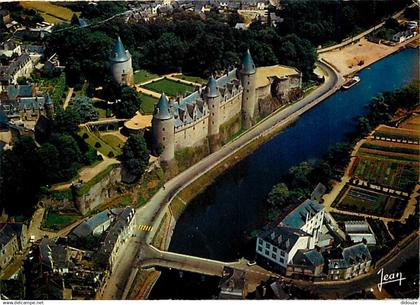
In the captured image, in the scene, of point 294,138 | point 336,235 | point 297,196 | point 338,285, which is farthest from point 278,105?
point 338,285

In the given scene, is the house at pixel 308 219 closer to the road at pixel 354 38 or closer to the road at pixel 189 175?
the road at pixel 189 175

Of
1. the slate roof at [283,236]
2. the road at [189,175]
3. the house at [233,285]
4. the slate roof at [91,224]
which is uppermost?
the slate roof at [283,236]

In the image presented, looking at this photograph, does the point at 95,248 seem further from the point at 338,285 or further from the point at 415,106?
the point at 415,106

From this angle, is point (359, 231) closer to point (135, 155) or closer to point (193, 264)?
point (193, 264)

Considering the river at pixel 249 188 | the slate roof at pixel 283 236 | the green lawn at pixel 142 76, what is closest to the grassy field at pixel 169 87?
the green lawn at pixel 142 76

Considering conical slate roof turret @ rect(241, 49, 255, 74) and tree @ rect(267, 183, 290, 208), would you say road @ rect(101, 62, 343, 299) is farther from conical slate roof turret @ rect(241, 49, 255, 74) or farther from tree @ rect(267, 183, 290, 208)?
tree @ rect(267, 183, 290, 208)

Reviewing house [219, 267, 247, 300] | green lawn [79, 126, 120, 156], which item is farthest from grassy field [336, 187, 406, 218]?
green lawn [79, 126, 120, 156]
